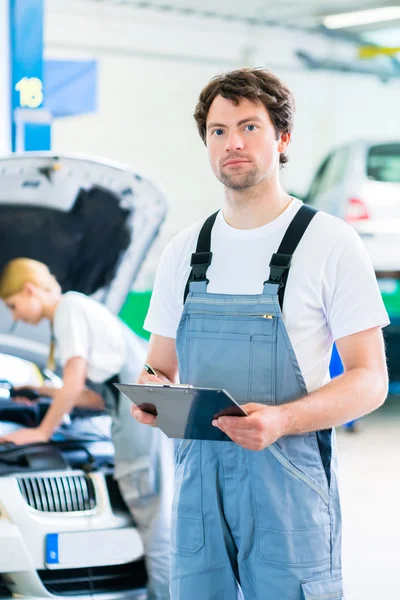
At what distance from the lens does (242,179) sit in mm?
1816

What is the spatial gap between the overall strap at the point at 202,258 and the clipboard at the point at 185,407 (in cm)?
26

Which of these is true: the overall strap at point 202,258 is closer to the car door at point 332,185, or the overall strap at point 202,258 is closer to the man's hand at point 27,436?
the man's hand at point 27,436

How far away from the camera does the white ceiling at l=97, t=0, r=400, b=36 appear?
12805mm

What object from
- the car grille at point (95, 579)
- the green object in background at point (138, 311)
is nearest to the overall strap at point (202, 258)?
the car grille at point (95, 579)

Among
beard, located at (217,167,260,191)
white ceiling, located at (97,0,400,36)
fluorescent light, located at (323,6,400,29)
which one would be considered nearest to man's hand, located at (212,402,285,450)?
beard, located at (217,167,260,191)

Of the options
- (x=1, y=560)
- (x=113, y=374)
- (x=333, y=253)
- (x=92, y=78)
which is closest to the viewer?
(x=333, y=253)

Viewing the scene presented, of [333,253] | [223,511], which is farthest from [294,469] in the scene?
[333,253]

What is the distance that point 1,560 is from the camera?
2840 mm

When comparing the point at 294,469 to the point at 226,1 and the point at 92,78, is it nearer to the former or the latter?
the point at 92,78

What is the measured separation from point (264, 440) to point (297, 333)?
0.25 meters

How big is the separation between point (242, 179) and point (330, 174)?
5.45 metres

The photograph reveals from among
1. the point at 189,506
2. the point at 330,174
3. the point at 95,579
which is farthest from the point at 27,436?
the point at 330,174

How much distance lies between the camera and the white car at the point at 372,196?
6258 mm

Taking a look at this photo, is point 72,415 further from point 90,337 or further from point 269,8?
point 269,8
